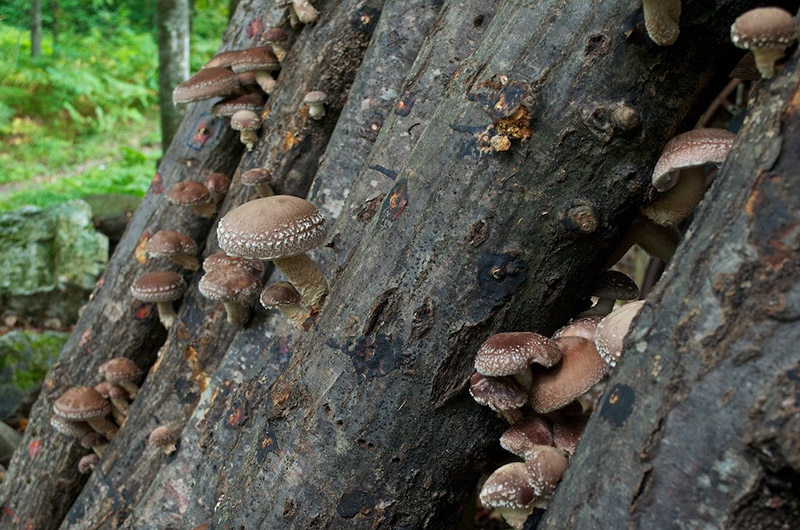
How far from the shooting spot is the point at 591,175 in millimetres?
2131

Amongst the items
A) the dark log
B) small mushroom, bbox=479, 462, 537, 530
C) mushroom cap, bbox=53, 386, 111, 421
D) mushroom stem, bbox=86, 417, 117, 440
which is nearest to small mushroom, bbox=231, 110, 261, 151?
the dark log

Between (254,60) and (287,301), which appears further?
(254,60)

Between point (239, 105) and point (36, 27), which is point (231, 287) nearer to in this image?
point (239, 105)

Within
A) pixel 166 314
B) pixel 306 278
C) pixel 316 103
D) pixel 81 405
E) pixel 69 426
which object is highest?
pixel 316 103

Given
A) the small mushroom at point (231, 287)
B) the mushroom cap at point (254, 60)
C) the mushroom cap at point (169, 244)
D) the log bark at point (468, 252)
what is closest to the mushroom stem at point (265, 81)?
the mushroom cap at point (254, 60)

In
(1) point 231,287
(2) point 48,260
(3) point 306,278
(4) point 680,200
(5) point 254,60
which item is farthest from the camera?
(2) point 48,260

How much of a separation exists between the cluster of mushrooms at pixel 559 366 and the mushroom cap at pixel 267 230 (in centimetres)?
85

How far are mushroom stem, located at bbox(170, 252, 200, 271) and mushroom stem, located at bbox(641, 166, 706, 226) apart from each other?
263 centimetres

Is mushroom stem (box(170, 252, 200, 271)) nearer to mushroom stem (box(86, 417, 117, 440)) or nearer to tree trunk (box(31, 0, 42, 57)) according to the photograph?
mushroom stem (box(86, 417, 117, 440))

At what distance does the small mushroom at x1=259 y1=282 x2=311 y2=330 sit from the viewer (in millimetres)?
2777

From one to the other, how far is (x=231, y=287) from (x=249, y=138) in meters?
1.07

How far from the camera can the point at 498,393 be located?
2.08 meters

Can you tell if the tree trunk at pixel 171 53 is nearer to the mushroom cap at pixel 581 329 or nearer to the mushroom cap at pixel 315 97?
the mushroom cap at pixel 315 97

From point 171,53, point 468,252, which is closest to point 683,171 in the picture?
point 468,252
